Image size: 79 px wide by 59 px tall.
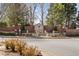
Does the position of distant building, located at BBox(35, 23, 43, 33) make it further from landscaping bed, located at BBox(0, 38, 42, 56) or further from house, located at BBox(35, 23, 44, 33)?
landscaping bed, located at BBox(0, 38, 42, 56)

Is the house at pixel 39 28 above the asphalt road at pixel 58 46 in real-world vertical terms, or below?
above

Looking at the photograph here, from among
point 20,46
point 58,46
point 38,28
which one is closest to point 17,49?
point 20,46

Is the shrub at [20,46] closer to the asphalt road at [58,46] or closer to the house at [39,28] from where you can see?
the asphalt road at [58,46]

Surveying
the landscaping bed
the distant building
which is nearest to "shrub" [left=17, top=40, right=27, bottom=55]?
Result: the landscaping bed

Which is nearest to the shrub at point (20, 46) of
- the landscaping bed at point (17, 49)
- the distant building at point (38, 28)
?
the landscaping bed at point (17, 49)

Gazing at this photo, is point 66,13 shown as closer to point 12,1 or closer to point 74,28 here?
point 74,28

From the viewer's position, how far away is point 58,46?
4.18 meters

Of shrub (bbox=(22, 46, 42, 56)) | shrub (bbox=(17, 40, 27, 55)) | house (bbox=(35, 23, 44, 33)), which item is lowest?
shrub (bbox=(22, 46, 42, 56))

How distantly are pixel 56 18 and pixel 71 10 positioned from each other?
176mm

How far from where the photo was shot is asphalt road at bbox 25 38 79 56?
4.16 meters

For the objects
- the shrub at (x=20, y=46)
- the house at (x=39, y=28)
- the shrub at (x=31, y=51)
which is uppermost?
the house at (x=39, y=28)

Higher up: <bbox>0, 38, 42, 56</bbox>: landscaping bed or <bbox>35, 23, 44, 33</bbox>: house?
<bbox>35, 23, 44, 33</bbox>: house

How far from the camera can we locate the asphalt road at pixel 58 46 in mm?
4160

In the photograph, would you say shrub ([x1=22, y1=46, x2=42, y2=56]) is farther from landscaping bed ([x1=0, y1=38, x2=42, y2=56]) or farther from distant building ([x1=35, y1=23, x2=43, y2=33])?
distant building ([x1=35, y1=23, x2=43, y2=33])
